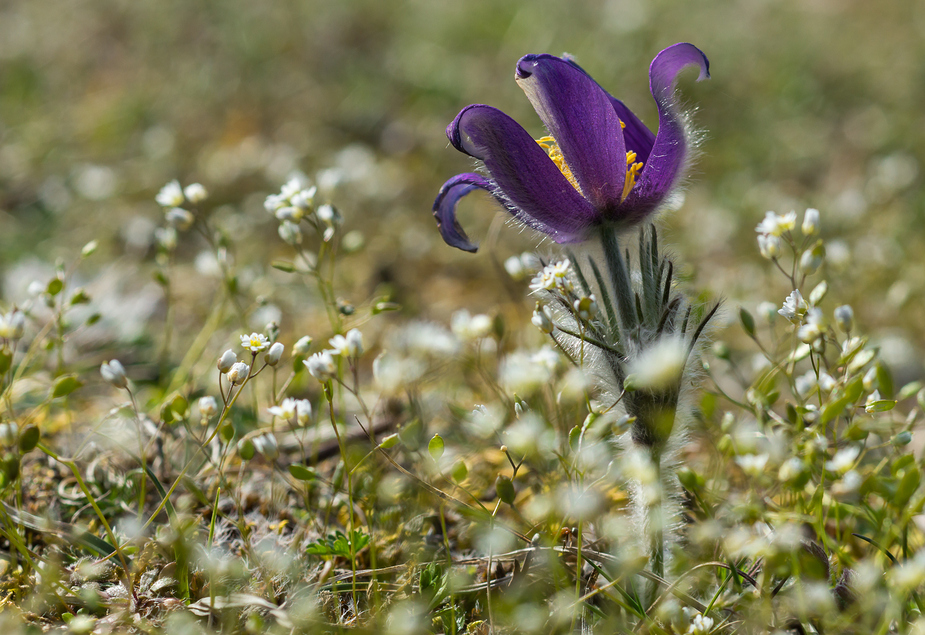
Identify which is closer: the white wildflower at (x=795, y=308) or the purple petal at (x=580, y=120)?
the purple petal at (x=580, y=120)

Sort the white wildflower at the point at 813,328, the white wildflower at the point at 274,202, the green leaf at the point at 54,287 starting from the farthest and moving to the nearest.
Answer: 1. the white wildflower at the point at 274,202
2. the green leaf at the point at 54,287
3. the white wildflower at the point at 813,328

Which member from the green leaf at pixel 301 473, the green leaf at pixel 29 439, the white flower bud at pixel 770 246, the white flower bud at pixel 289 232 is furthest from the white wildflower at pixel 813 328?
the green leaf at pixel 29 439

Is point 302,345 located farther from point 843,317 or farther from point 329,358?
point 843,317

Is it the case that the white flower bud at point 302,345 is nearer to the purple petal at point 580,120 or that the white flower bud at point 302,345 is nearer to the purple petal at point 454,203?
the purple petal at point 454,203

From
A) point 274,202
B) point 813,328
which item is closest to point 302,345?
point 274,202

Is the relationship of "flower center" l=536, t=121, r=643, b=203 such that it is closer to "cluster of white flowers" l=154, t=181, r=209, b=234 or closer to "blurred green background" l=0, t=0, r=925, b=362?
"cluster of white flowers" l=154, t=181, r=209, b=234

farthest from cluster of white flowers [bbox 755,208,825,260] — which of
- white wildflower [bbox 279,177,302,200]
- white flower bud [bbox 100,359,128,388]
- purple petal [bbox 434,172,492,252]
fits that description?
white flower bud [bbox 100,359,128,388]

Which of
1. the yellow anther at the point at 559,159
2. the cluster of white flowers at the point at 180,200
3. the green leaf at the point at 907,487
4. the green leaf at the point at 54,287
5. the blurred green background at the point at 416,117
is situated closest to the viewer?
the green leaf at the point at 907,487
